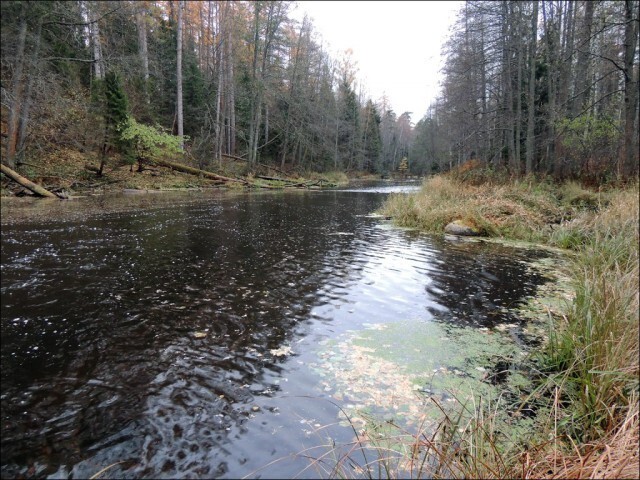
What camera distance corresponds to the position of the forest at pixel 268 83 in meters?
11.6

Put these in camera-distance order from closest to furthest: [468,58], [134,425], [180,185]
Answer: [134,425] → [468,58] → [180,185]

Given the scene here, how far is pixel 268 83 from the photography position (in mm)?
29438

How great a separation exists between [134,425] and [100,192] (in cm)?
1649

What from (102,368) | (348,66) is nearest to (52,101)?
(102,368)

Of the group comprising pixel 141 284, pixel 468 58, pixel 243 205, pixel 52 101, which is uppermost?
pixel 468 58

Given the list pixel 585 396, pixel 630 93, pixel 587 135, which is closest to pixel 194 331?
pixel 585 396

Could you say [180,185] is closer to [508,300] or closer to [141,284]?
[141,284]

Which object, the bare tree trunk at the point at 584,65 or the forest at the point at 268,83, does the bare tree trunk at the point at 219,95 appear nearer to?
the forest at the point at 268,83

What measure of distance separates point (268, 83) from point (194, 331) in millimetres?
28689

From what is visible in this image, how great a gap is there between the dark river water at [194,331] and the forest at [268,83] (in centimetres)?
522

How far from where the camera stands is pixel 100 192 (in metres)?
16.5

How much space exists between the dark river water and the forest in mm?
5224

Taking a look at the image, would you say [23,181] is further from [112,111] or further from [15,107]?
[112,111]

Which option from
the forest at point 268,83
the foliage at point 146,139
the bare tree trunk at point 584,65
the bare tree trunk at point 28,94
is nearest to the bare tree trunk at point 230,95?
the forest at point 268,83
